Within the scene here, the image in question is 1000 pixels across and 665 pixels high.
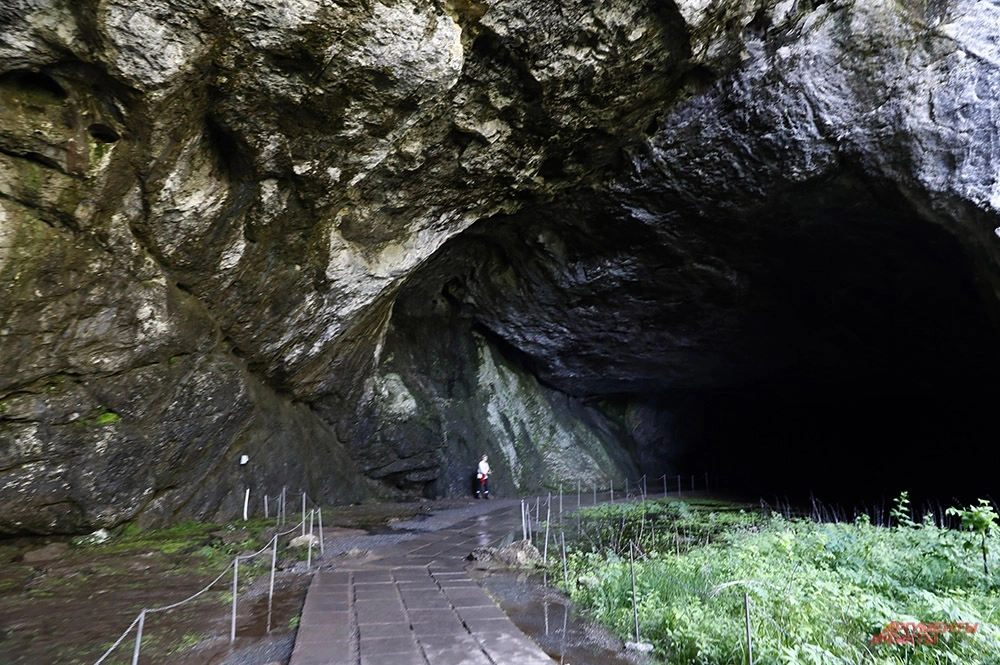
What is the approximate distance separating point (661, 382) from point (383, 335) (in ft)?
39.2

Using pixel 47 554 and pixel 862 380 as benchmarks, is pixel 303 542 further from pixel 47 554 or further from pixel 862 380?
pixel 862 380

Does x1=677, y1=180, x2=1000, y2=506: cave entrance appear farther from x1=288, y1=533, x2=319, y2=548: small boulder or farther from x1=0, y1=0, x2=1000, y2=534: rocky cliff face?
x1=288, y1=533, x2=319, y2=548: small boulder

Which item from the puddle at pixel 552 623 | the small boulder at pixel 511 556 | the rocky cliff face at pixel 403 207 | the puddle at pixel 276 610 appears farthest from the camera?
the small boulder at pixel 511 556

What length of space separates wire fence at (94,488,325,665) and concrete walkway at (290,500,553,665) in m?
0.59

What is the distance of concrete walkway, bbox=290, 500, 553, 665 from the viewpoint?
517 centimetres

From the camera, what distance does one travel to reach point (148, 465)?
1000 centimetres

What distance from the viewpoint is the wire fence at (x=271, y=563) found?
4.83 metres

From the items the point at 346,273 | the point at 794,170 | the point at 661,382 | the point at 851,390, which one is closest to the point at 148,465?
the point at 346,273

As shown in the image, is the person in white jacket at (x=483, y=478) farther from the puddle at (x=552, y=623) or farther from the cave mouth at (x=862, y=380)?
the puddle at (x=552, y=623)

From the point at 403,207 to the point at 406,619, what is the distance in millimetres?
6777

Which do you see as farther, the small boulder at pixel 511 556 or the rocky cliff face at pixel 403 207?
the small boulder at pixel 511 556

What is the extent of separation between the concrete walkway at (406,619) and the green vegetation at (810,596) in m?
1.25

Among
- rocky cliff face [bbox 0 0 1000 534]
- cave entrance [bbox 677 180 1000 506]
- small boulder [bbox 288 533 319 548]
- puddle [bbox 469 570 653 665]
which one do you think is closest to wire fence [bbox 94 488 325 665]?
small boulder [bbox 288 533 319 548]

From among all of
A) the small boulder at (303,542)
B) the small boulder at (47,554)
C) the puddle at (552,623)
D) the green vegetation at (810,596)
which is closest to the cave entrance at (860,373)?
A: the green vegetation at (810,596)
